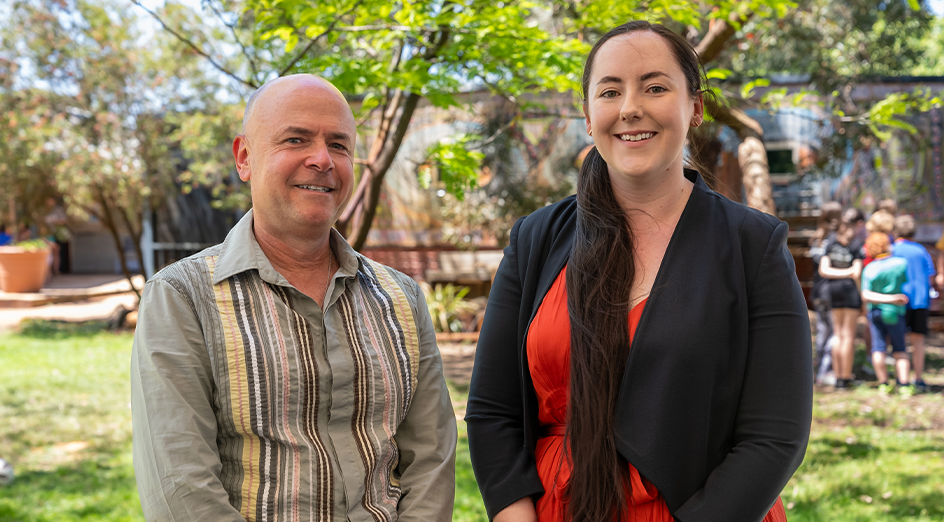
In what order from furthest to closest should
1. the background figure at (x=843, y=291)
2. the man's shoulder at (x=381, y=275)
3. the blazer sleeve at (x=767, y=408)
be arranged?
the background figure at (x=843, y=291) < the man's shoulder at (x=381, y=275) < the blazer sleeve at (x=767, y=408)

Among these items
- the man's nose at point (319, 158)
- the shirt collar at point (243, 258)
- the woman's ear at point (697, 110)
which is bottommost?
the shirt collar at point (243, 258)

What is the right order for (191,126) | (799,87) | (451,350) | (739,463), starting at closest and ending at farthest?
1. (739,463)
2. (451,350)
3. (799,87)
4. (191,126)

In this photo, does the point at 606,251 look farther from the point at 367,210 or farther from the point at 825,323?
the point at 825,323

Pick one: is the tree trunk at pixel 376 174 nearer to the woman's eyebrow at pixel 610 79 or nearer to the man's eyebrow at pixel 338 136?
the man's eyebrow at pixel 338 136

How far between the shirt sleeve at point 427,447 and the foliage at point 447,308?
367 inches

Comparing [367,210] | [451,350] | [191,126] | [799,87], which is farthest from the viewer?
[191,126]

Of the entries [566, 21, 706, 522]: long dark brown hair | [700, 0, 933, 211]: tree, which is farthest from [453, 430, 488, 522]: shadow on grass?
[700, 0, 933, 211]: tree

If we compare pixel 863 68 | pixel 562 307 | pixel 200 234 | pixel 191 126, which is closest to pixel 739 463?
pixel 562 307

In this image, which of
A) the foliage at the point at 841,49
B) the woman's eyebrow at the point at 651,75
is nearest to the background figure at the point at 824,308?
the foliage at the point at 841,49

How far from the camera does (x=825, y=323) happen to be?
28.1 ft

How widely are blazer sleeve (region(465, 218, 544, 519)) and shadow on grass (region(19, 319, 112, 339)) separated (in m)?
12.6

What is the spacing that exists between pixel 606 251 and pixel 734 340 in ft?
1.28

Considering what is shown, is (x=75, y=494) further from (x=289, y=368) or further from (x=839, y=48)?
(x=839, y=48)

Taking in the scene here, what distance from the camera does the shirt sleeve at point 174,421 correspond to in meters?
1.67
